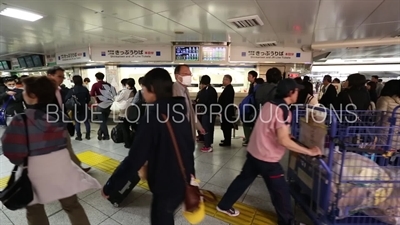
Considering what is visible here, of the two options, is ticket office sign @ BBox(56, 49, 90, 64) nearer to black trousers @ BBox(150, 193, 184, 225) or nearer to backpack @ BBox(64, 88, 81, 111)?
backpack @ BBox(64, 88, 81, 111)

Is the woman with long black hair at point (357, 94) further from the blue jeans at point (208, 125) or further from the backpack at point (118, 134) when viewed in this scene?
the backpack at point (118, 134)

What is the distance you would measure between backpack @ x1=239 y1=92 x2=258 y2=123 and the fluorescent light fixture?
13.4 ft

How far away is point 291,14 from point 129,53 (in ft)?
17.8

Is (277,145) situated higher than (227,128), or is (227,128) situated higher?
(277,145)

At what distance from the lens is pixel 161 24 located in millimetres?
4727

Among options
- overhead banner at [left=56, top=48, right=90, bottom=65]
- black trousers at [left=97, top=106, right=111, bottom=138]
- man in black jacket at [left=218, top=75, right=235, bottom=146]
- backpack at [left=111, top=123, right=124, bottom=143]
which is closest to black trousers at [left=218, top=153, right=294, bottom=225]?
man in black jacket at [left=218, top=75, right=235, bottom=146]

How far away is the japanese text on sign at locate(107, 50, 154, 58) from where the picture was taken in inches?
295

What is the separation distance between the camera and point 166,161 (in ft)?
4.07

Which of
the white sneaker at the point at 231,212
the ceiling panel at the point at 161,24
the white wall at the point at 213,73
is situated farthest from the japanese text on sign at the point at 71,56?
the white sneaker at the point at 231,212

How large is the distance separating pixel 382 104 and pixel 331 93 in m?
1.58

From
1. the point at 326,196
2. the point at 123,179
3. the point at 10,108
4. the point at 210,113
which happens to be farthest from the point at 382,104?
the point at 10,108

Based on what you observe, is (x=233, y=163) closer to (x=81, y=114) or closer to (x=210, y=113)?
(x=210, y=113)

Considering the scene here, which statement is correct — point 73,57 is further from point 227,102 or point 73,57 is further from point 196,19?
point 227,102

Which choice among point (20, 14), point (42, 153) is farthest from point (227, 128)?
point (20, 14)
